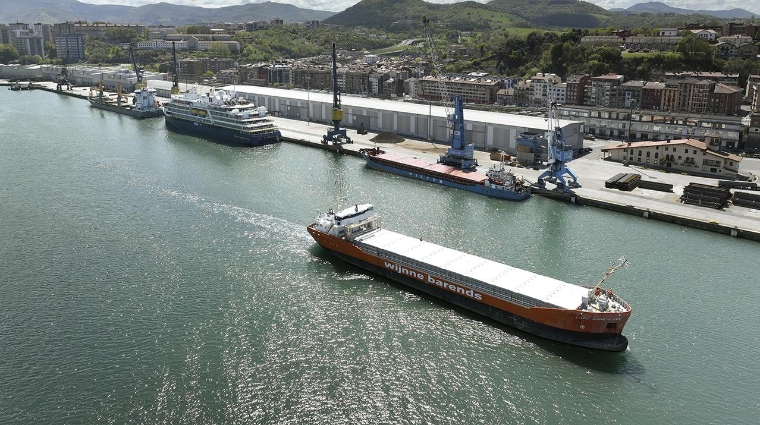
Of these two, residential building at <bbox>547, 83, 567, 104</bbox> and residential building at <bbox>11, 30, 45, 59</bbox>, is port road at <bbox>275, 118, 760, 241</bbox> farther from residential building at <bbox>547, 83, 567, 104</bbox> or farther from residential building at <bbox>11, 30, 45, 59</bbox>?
residential building at <bbox>11, 30, 45, 59</bbox>

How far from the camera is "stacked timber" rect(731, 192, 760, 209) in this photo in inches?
1209

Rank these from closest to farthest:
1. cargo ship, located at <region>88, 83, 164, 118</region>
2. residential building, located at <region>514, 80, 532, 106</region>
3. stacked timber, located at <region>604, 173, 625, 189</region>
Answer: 1. stacked timber, located at <region>604, 173, 625, 189</region>
2. residential building, located at <region>514, 80, 532, 106</region>
3. cargo ship, located at <region>88, 83, 164, 118</region>

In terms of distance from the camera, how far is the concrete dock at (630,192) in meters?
28.5

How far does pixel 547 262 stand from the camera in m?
24.1

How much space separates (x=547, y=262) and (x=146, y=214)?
20.4 m

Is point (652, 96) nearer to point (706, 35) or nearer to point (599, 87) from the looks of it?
point (599, 87)

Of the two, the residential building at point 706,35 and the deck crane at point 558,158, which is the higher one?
the residential building at point 706,35

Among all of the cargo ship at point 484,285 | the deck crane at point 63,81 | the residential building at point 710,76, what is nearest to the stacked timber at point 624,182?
the cargo ship at point 484,285

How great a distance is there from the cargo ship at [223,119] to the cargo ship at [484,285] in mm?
26381

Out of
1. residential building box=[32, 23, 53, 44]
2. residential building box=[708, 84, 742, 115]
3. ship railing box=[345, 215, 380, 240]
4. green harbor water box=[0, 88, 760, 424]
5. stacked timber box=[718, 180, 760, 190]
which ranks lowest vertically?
green harbor water box=[0, 88, 760, 424]

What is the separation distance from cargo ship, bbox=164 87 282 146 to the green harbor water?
54.8 feet

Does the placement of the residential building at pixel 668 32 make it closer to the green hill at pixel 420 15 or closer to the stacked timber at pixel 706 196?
the stacked timber at pixel 706 196

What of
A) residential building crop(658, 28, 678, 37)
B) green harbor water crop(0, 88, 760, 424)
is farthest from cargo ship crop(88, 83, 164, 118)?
residential building crop(658, 28, 678, 37)

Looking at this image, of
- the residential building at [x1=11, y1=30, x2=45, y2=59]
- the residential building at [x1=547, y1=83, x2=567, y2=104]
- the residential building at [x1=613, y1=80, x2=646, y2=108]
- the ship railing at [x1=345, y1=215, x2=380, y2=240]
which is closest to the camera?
the ship railing at [x1=345, y1=215, x2=380, y2=240]
